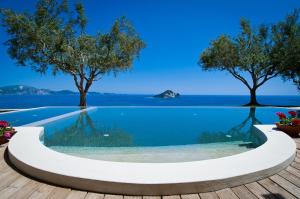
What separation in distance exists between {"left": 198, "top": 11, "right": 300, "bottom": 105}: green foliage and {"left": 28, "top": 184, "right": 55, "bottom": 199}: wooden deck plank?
17558 millimetres

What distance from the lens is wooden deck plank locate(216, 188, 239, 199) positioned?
2.55m

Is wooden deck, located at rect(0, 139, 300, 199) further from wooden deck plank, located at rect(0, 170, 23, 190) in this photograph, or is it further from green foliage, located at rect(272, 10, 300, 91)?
green foliage, located at rect(272, 10, 300, 91)

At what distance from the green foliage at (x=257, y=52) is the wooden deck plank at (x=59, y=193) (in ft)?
57.6

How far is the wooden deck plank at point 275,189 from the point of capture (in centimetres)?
257

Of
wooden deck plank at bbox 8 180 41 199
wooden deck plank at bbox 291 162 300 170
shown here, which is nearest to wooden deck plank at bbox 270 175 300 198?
wooden deck plank at bbox 291 162 300 170

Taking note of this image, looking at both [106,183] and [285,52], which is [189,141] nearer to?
[106,183]

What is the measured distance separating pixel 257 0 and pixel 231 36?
12.2 feet

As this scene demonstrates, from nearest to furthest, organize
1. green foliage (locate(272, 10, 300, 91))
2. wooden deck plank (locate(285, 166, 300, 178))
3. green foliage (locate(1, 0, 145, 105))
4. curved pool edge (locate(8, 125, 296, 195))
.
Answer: curved pool edge (locate(8, 125, 296, 195)), wooden deck plank (locate(285, 166, 300, 178)), green foliage (locate(1, 0, 145, 105)), green foliage (locate(272, 10, 300, 91))

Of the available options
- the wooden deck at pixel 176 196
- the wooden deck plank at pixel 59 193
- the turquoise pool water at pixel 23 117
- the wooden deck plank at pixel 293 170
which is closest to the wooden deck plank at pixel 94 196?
the wooden deck at pixel 176 196

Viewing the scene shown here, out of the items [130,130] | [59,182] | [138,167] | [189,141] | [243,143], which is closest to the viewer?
[59,182]

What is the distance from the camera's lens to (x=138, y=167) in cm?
310

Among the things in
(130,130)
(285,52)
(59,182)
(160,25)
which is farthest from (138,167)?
(160,25)

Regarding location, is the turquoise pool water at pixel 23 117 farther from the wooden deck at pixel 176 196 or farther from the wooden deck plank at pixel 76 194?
the wooden deck plank at pixel 76 194

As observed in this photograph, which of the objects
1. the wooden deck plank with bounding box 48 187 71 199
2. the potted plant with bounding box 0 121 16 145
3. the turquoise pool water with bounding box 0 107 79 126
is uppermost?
the potted plant with bounding box 0 121 16 145
